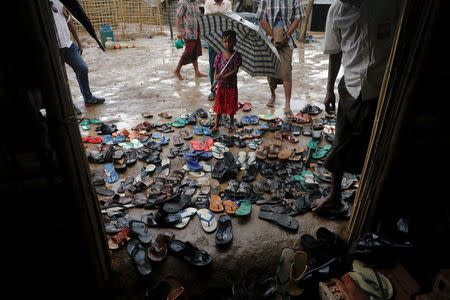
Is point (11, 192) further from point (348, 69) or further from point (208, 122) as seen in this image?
point (208, 122)

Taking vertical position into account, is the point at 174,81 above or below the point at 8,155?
below

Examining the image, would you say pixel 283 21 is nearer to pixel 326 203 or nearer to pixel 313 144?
pixel 313 144

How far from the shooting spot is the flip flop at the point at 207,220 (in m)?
2.59

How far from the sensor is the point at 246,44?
4258 mm

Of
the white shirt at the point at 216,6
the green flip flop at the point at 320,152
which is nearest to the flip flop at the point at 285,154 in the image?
the green flip flop at the point at 320,152

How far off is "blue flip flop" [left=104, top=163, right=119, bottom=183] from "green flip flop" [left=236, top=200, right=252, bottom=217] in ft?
5.50

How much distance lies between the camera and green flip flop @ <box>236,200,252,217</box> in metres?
2.71

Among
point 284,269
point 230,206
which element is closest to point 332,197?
point 284,269

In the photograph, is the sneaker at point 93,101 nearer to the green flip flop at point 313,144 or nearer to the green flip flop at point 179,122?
the green flip flop at point 179,122

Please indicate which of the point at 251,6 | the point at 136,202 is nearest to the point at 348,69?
the point at 136,202

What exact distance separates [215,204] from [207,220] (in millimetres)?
260

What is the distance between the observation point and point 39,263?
193 cm

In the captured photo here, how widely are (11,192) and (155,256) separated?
1147mm

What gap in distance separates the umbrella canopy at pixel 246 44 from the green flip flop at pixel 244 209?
7.46 feet
